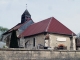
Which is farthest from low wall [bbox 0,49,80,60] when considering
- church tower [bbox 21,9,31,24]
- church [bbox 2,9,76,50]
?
church tower [bbox 21,9,31,24]

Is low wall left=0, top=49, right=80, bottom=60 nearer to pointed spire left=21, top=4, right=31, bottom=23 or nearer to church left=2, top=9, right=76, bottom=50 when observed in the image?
church left=2, top=9, right=76, bottom=50

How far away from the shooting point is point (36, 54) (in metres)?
15.5

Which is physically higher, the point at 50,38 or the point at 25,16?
the point at 25,16

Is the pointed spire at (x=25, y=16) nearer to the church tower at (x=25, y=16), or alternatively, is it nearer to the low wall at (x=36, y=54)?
the church tower at (x=25, y=16)

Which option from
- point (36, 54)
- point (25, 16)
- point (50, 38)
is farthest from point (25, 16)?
point (36, 54)

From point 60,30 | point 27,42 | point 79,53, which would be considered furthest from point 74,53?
point 27,42

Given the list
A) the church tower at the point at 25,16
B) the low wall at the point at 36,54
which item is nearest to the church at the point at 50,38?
the low wall at the point at 36,54

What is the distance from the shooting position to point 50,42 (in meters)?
26.8

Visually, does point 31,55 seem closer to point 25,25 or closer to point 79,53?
point 79,53

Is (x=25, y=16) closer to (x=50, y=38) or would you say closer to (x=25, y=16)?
(x=25, y=16)

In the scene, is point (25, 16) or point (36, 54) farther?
point (25, 16)

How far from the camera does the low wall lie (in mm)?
14174

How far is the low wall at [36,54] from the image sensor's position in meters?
14.2

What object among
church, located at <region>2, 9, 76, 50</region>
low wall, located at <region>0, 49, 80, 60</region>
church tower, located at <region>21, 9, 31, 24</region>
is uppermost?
church tower, located at <region>21, 9, 31, 24</region>
